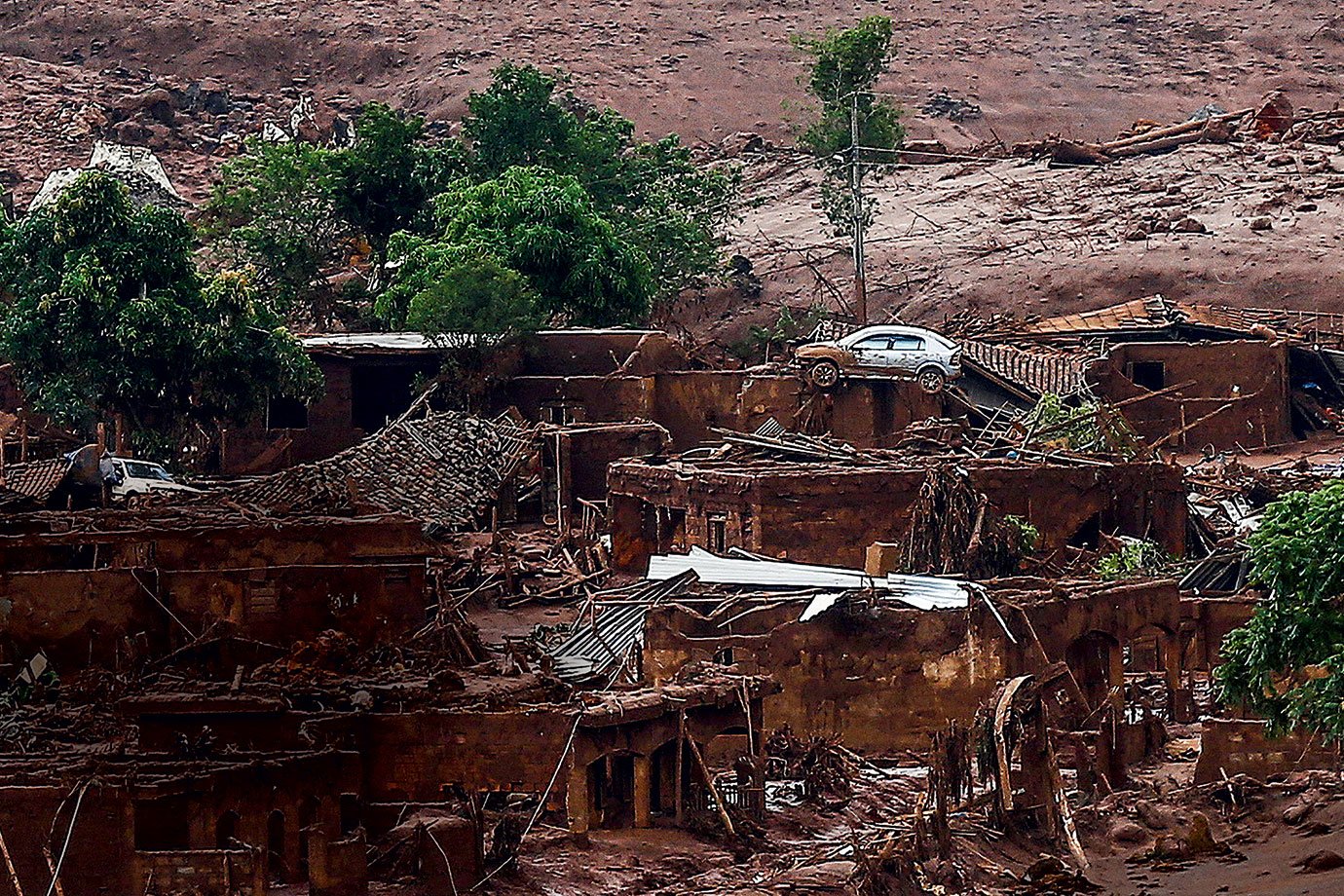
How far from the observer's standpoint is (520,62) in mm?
80125

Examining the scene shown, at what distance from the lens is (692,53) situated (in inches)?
Result: 3177

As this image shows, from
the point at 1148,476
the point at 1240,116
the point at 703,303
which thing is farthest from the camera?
the point at 1240,116

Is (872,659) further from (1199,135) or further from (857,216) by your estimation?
(1199,135)

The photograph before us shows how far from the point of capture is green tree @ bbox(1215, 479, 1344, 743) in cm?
1936

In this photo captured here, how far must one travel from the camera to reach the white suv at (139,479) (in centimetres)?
3362

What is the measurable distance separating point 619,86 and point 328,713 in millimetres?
58875

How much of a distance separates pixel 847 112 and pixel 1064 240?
4.96 m

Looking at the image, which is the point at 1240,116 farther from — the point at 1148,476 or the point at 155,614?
the point at 155,614

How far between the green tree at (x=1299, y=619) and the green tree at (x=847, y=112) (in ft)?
118

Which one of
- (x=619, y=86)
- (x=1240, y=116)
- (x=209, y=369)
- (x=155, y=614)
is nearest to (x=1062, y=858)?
(x=155, y=614)

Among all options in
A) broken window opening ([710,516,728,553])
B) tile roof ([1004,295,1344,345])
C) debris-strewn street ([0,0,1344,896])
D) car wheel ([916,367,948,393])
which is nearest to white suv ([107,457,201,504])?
debris-strewn street ([0,0,1344,896])

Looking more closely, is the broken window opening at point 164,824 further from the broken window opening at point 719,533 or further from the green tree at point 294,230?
the green tree at point 294,230

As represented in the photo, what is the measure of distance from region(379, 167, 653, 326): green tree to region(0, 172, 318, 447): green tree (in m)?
3.50

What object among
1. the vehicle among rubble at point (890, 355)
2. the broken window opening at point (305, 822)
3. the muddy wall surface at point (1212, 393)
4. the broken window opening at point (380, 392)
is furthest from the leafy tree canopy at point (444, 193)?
the broken window opening at point (305, 822)
